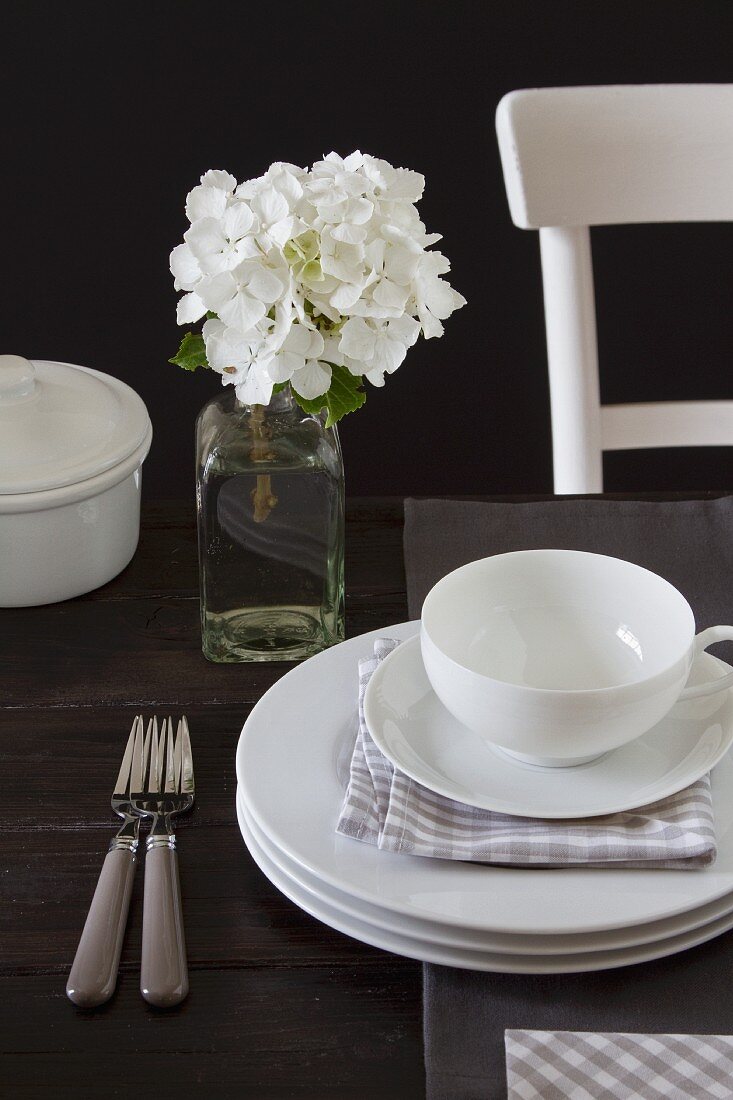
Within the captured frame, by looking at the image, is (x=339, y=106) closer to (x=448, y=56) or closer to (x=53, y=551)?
(x=448, y=56)

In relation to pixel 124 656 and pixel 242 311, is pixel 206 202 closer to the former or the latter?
pixel 242 311

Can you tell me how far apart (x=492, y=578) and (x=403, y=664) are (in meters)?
0.08

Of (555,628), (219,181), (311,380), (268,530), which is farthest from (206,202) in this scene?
(555,628)

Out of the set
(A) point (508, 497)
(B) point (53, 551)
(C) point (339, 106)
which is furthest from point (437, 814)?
(C) point (339, 106)

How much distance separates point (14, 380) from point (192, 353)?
0.67ft

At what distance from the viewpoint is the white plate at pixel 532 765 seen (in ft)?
2.06

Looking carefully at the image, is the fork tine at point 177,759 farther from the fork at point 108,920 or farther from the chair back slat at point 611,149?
the chair back slat at point 611,149

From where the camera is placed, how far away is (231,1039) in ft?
1.82

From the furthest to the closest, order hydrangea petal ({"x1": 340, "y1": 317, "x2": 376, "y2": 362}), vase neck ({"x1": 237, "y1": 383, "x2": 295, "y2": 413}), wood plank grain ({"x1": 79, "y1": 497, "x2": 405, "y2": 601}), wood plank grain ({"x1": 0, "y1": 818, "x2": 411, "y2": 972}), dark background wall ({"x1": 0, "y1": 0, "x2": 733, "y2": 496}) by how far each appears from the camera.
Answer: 1. dark background wall ({"x1": 0, "y1": 0, "x2": 733, "y2": 496})
2. wood plank grain ({"x1": 79, "y1": 497, "x2": 405, "y2": 601})
3. vase neck ({"x1": 237, "y1": 383, "x2": 295, "y2": 413})
4. hydrangea petal ({"x1": 340, "y1": 317, "x2": 376, "y2": 362})
5. wood plank grain ({"x1": 0, "y1": 818, "x2": 411, "y2": 972})

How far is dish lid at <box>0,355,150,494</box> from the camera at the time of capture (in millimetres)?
885

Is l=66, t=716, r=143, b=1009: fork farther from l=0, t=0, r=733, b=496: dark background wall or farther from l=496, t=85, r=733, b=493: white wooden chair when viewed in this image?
l=0, t=0, r=733, b=496: dark background wall

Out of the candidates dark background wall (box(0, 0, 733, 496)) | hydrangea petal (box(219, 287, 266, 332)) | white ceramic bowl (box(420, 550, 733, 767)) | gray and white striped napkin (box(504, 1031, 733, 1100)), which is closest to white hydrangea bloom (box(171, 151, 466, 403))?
hydrangea petal (box(219, 287, 266, 332))

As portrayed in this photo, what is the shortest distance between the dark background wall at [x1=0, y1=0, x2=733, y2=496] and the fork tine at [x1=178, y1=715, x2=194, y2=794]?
1542mm

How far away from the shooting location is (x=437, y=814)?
2.06 feet
